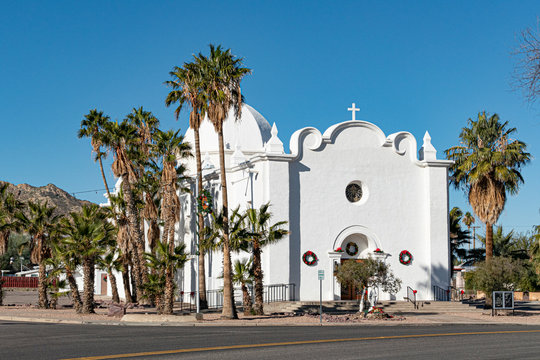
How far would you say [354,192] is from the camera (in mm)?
38719

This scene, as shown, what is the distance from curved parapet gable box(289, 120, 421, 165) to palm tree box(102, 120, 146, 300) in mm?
9430

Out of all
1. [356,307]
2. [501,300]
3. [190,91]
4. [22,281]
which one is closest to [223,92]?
[190,91]

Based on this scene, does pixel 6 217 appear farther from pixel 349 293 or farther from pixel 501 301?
pixel 501 301

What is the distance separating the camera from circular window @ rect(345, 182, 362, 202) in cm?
3853

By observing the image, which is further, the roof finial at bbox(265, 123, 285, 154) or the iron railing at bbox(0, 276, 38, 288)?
the iron railing at bbox(0, 276, 38, 288)

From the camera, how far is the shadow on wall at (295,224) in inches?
1422

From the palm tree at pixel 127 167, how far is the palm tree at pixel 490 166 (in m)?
19.2

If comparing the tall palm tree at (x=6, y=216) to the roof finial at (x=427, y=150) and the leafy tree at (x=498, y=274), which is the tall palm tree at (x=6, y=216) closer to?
the roof finial at (x=427, y=150)

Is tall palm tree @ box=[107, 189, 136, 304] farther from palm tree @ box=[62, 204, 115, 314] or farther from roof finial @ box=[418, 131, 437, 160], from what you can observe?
roof finial @ box=[418, 131, 437, 160]

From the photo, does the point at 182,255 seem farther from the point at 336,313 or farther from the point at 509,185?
the point at 509,185

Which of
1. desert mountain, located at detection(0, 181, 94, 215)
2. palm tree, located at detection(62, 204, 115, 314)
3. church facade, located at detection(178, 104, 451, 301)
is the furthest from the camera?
desert mountain, located at detection(0, 181, 94, 215)

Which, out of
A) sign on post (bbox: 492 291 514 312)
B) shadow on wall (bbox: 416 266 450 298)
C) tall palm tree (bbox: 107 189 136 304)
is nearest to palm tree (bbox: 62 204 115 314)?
tall palm tree (bbox: 107 189 136 304)

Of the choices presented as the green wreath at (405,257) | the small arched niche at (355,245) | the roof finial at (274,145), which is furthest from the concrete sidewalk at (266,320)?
the roof finial at (274,145)

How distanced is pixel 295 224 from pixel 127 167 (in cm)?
1020
